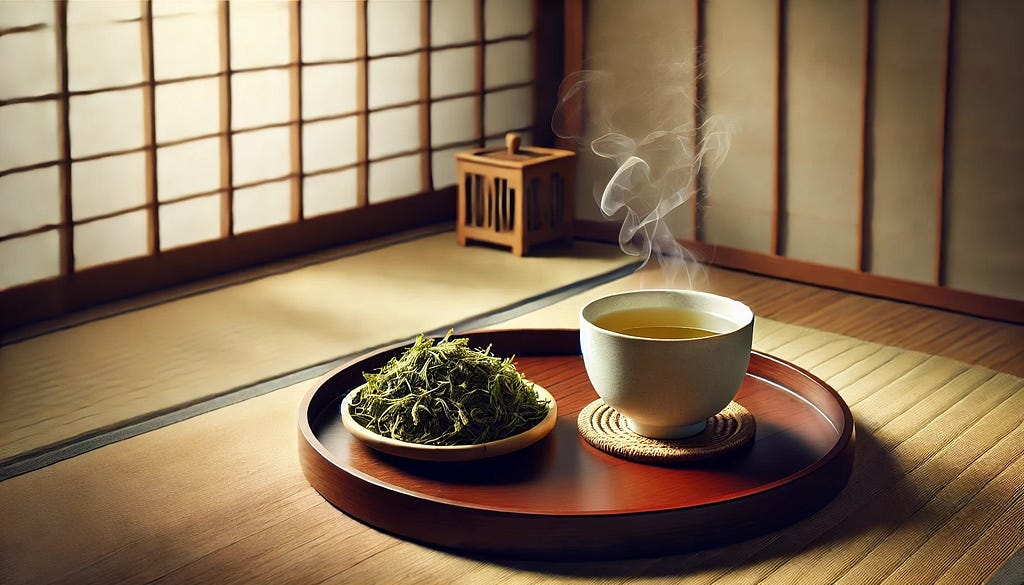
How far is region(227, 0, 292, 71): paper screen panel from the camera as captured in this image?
3.93 metres

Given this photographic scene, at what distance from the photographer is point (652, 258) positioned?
420 centimetres

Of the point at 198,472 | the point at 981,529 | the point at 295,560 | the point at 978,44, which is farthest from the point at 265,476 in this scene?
the point at 978,44

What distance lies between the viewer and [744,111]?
4.04 metres

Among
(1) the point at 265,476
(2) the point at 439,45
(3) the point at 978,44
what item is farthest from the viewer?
(2) the point at 439,45

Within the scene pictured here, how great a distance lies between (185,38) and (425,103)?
1.09 m

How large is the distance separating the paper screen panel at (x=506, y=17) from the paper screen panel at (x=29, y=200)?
1896 mm

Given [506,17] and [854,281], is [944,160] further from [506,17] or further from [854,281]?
[506,17]

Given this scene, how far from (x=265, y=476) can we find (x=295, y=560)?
38 cm

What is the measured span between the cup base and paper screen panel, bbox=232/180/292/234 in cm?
232

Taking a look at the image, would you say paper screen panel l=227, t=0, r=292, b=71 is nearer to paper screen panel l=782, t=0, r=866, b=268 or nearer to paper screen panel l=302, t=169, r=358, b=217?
paper screen panel l=302, t=169, r=358, b=217

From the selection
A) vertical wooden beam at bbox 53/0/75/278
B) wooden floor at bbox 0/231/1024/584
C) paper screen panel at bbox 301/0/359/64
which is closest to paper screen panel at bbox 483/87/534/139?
paper screen panel at bbox 301/0/359/64

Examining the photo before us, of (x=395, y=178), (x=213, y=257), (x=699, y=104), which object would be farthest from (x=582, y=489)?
(x=395, y=178)

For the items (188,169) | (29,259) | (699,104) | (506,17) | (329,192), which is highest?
(506,17)

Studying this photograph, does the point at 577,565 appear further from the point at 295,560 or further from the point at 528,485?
the point at 295,560
